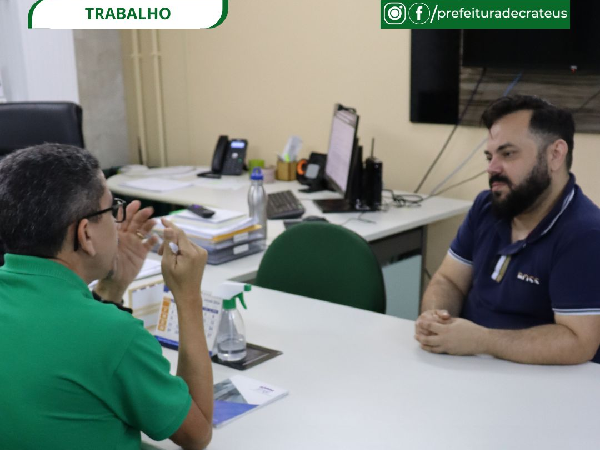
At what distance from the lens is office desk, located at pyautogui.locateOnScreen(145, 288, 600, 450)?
135cm

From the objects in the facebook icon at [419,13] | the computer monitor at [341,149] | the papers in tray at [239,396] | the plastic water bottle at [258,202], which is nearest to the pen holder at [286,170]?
the computer monitor at [341,149]

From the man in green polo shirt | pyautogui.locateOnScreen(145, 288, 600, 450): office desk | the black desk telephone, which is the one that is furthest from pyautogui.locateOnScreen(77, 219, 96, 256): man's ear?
the black desk telephone

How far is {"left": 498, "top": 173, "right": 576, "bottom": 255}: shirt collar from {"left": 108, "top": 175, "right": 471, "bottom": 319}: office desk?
0.93 metres

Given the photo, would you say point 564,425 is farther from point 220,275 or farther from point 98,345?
point 220,275

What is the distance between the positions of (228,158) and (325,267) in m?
1.93

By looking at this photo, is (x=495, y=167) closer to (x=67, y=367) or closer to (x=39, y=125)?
(x=67, y=367)

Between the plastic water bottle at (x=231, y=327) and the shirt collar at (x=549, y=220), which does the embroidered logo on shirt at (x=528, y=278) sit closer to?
the shirt collar at (x=549, y=220)

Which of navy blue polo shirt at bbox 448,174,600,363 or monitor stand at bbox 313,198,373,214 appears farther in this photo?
monitor stand at bbox 313,198,373,214

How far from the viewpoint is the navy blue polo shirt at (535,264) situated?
1.75m

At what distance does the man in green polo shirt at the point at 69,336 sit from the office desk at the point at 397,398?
0.69 feet

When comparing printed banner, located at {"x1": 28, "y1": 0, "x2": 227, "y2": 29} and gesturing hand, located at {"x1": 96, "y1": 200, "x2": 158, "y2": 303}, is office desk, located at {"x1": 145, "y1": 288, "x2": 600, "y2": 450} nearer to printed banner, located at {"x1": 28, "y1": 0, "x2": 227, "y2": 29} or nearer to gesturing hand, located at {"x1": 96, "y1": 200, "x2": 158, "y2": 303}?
gesturing hand, located at {"x1": 96, "y1": 200, "x2": 158, "y2": 303}

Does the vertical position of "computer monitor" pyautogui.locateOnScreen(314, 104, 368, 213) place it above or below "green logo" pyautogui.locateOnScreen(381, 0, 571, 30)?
below

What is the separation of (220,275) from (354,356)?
759mm

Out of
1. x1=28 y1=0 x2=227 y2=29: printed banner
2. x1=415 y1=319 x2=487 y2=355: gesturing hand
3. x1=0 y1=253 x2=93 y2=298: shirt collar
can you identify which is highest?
x1=28 y1=0 x2=227 y2=29: printed banner
